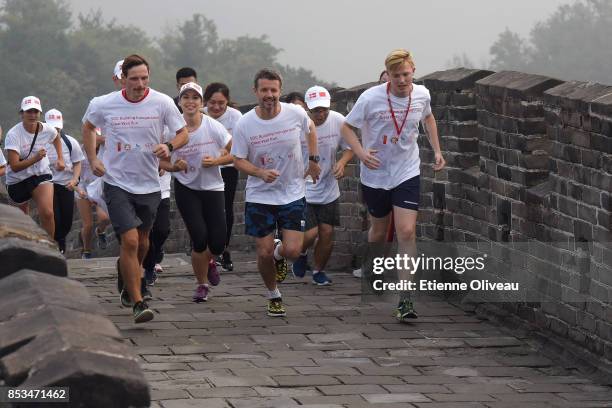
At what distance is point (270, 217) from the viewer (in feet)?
33.1

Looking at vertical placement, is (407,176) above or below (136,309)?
above

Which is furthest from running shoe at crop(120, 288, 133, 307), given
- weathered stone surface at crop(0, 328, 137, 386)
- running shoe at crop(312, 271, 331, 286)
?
weathered stone surface at crop(0, 328, 137, 386)

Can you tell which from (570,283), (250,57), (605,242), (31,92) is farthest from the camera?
(250,57)

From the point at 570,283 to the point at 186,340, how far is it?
7.25 feet

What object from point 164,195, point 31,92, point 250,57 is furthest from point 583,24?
point 164,195

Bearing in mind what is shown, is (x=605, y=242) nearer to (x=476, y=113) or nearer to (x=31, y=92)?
(x=476, y=113)

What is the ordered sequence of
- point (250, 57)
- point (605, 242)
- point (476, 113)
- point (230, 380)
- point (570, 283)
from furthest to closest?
point (250, 57) → point (476, 113) → point (570, 283) → point (605, 242) → point (230, 380)

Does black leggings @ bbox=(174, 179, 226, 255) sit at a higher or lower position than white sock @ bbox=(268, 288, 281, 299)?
higher

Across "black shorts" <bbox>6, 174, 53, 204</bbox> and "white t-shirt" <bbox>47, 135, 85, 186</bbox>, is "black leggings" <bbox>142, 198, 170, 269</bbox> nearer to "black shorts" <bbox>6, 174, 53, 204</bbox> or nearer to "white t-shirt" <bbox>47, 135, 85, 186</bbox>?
"black shorts" <bbox>6, 174, 53, 204</bbox>

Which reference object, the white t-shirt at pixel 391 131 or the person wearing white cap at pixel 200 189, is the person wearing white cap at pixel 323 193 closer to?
the person wearing white cap at pixel 200 189

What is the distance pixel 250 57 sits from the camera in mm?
153000

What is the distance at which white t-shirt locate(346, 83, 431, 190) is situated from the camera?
10047 mm

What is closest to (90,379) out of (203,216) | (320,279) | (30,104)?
(203,216)

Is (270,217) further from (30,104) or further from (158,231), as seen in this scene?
(30,104)
